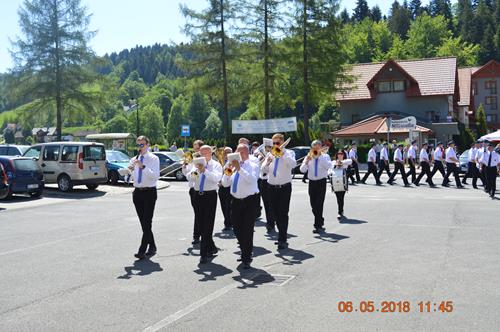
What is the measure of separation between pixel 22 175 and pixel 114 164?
660cm

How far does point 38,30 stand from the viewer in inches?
1759

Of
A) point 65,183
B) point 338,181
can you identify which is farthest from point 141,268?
point 65,183

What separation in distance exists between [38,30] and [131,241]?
124ft

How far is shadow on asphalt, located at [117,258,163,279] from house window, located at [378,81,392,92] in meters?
50.3

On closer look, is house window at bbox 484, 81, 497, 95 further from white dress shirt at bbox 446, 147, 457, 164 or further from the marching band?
the marching band

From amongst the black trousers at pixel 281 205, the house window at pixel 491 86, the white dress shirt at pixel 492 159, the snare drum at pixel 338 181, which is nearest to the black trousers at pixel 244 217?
the black trousers at pixel 281 205

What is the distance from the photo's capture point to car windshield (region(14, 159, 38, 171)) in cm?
2056

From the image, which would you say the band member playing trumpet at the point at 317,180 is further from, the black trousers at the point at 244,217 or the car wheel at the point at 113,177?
the car wheel at the point at 113,177

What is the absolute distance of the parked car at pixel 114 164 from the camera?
26709mm

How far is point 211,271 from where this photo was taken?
842cm

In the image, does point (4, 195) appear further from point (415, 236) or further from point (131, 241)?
point (415, 236)

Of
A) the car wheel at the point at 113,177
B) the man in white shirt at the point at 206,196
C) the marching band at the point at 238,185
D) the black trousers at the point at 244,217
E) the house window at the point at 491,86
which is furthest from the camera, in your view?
the house window at the point at 491,86

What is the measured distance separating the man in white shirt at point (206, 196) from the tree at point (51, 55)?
125ft

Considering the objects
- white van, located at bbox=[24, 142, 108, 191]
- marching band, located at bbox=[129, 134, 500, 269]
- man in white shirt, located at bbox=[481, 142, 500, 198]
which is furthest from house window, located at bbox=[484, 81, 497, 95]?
marching band, located at bbox=[129, 134, 500, 269]
